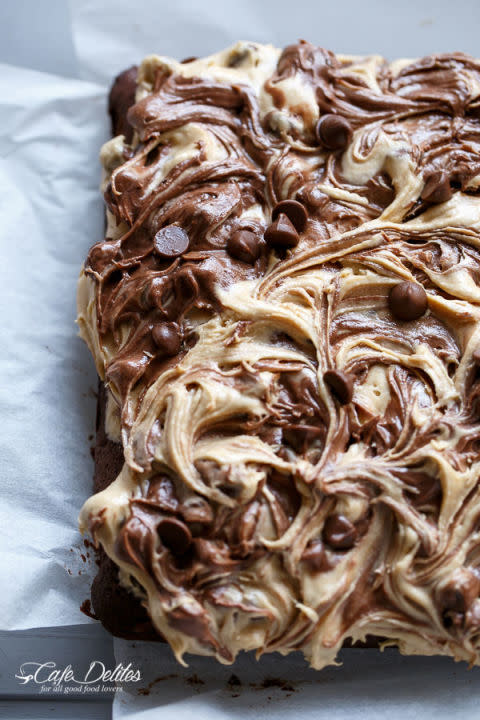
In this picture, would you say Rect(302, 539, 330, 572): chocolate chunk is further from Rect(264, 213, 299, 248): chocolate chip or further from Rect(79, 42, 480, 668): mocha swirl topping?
Rect(264, 213, 299, 248): chocolate chip

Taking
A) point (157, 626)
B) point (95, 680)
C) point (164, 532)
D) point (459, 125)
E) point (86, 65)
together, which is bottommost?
point (95, 680)

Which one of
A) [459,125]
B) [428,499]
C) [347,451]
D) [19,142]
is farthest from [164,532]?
[19,142]

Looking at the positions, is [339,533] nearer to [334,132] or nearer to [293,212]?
[293,212]

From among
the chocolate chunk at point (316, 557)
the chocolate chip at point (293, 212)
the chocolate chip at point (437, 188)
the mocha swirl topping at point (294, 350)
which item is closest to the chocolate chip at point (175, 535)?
the mocha swirl topping at point (294, 350)

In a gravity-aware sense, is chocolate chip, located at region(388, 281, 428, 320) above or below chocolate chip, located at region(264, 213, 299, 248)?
below

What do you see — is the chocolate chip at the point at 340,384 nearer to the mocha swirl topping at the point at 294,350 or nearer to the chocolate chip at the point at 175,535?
the mocha swirl topping at the point at 294,350

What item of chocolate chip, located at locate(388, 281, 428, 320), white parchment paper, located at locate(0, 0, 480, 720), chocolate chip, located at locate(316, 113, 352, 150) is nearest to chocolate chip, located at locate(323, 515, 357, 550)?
white parchment paper, located at locate(0, 0, 480, 720)

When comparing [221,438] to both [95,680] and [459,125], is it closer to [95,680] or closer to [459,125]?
[95,680]
